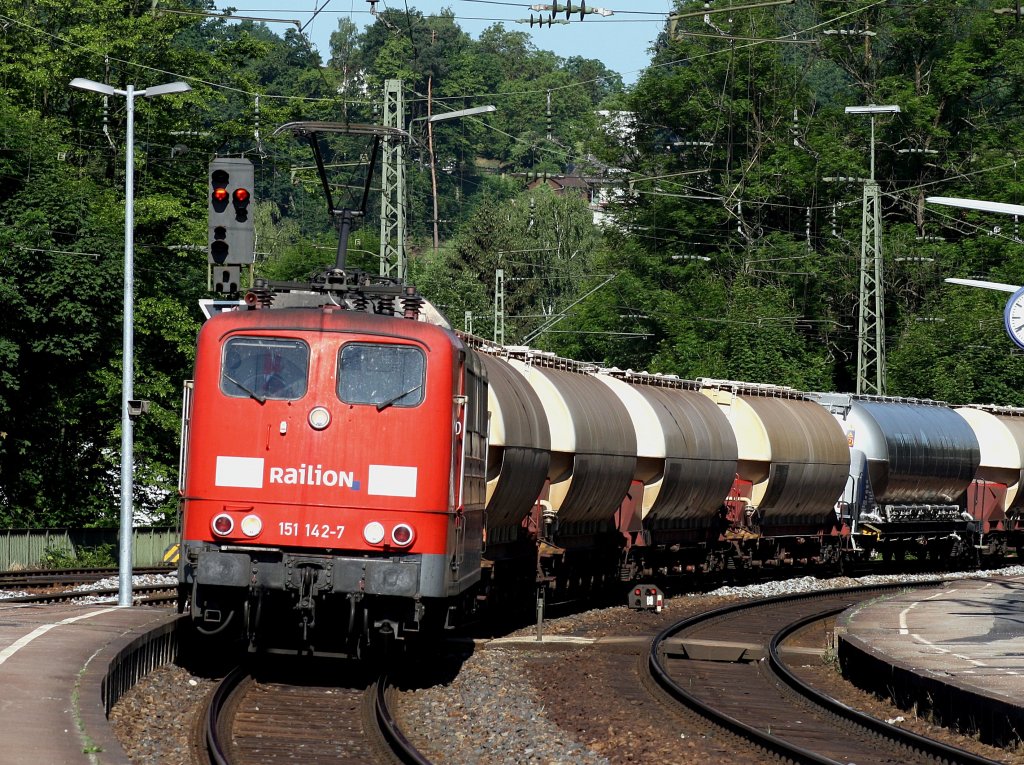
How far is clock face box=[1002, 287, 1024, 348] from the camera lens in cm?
1781

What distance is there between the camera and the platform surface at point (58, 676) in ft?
33.4

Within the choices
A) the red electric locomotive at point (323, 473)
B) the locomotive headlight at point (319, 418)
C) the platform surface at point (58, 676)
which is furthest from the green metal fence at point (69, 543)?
the locomotive headlight at point (319, 418)

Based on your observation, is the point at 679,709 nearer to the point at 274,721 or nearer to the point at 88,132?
the point at 274,721

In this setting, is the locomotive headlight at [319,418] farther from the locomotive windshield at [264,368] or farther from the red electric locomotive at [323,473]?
the locomotive windshield at [264,368]

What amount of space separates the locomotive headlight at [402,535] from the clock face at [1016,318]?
7.37m

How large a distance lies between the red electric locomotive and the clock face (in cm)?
651

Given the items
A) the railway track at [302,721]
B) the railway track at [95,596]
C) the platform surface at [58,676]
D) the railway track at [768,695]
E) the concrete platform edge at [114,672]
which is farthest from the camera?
the railway track at [95,596]

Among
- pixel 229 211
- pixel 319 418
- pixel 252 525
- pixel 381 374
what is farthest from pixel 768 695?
pixel 229 211

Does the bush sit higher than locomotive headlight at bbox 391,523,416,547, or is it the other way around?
locomotive headlight at bbox 391,523,416,547

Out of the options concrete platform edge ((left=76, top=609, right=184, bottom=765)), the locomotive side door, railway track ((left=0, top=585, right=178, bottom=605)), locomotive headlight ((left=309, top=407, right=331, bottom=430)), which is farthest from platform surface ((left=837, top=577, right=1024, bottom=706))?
railway track ((left=0, top=585, right=178, bottom=605))

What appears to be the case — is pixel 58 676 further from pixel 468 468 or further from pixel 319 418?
pixel 468 468

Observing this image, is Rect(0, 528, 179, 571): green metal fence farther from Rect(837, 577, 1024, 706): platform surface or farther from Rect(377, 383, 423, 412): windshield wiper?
Rect(377, 383, 423, 412): windshield wiper

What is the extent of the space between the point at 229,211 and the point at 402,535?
23.7ft

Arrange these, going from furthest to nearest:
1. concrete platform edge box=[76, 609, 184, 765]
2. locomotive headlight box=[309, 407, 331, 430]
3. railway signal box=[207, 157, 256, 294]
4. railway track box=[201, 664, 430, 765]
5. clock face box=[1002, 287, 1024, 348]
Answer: railway signal box=[207, 157, 256, 294], clock face box=[1002, 287, 1024, 348], locomotive headlight box=[309, 407, 331, 430], railway track box=[201, 664, 430, 765], concrete platform edge box=[76, 609, 184, 765]
